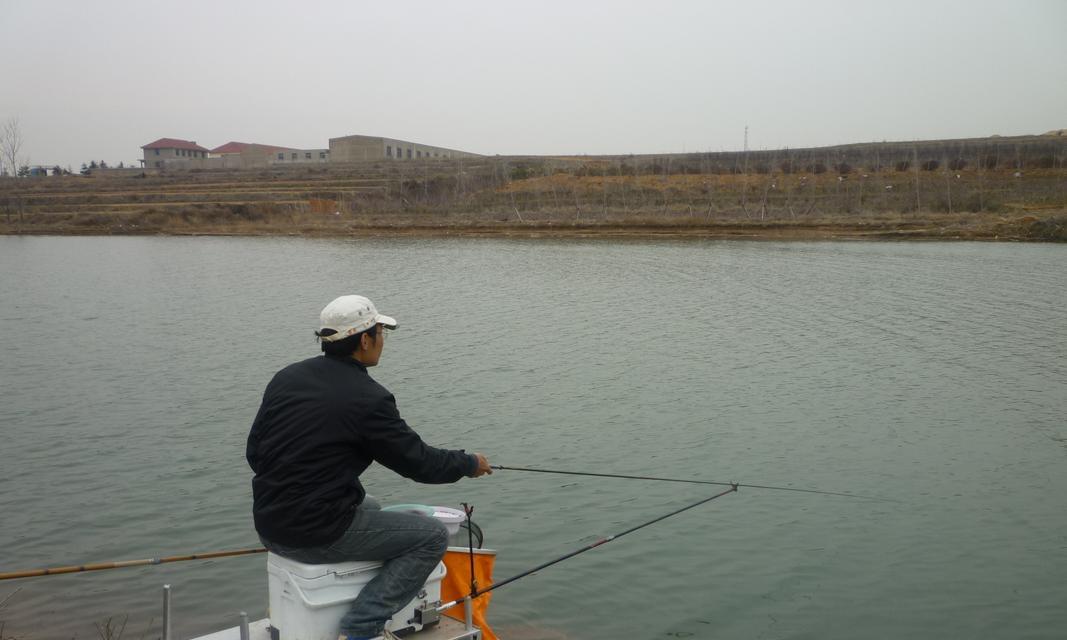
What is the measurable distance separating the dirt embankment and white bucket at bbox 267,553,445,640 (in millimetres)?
40565

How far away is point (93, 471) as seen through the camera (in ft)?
27.5

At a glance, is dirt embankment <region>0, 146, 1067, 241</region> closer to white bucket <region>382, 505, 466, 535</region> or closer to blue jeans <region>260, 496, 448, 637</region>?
white bucket <region>382, 505, 466, 535</region>

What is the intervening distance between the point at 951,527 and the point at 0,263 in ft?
107

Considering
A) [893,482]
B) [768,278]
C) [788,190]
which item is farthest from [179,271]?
[788,190]

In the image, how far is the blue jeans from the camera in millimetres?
3689

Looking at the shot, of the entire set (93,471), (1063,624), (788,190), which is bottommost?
(1063,624)

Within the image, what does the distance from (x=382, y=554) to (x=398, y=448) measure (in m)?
0.51

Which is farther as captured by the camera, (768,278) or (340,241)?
(340,241)

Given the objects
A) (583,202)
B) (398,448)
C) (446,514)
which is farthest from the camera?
(583,202)

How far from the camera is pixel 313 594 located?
12.1ft

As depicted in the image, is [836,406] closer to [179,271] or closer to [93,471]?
[93,471]

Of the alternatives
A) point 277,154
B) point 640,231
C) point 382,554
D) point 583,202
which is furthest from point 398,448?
point 277,154

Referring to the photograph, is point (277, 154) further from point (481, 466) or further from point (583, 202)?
point (481, 466)

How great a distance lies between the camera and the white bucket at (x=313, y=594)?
3680mm
